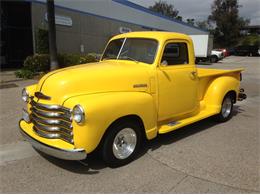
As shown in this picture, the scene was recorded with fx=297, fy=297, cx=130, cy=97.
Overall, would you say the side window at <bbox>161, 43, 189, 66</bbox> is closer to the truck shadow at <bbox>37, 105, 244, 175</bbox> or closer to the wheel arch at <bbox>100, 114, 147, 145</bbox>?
the wheel arch at <bbox>100, 114, 147, 145</bbox>

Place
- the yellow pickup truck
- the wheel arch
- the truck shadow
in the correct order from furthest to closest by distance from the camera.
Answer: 1. the truck shadow
2. the wheel arch
3. the yellow pickup truck

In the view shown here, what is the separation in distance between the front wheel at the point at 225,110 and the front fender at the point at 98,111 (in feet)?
10.1

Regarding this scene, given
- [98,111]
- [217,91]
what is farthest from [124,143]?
[217,91]

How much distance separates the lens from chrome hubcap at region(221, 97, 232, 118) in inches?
282

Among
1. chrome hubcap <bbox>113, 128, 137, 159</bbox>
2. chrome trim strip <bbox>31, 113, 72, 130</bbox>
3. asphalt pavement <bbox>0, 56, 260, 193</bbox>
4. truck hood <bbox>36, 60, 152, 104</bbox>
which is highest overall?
truck hood <bbox>36, 60, 152, 104</bbox>

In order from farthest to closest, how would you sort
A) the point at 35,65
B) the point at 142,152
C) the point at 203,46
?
1. the point at 203,46
2. the point at 35,65
3. the point at 142,152

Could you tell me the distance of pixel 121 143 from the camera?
15.1 feet

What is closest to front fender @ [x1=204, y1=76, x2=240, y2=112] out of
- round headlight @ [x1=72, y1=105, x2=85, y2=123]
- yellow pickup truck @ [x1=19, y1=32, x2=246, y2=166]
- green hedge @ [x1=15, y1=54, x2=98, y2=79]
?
yellow pickup truck @ [x1=19, y1=32, x2=246, y2=166]

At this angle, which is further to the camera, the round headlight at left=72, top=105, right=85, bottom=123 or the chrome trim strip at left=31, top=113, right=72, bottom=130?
the chrome trim strip at left=31, top=113, right=72, bottom=130

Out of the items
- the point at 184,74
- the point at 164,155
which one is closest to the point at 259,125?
the point at 184,74

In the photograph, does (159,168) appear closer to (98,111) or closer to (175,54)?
(98,111)

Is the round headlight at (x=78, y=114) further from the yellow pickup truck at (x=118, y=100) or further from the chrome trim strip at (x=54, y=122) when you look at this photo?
the chrome trim strip at (x=54, y=122)

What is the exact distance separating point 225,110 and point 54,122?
456 cm

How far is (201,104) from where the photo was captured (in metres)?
6.70
